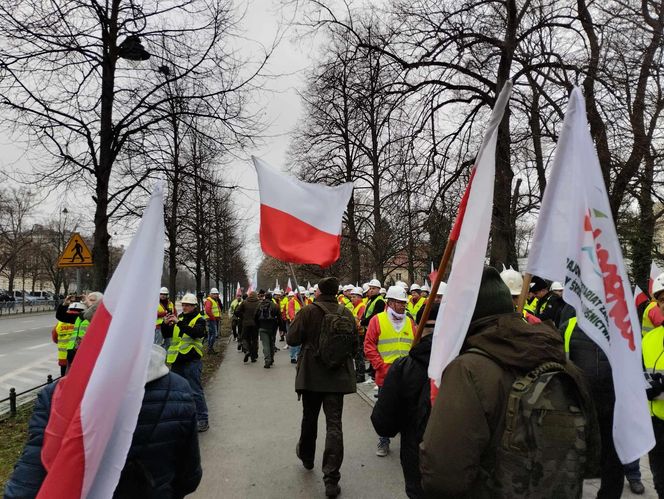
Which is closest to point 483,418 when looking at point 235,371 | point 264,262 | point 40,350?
point 235,371

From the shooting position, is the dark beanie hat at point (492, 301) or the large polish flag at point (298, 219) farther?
the large polish flag at point (298, 219)

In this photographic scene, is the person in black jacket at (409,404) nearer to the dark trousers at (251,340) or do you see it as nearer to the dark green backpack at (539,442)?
the dark green backpack at (539,442)

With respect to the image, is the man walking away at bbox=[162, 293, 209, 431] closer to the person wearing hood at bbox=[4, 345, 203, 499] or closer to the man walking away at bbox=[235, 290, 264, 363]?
the person wearing hood at bbox=[4, 345, 203, 499]

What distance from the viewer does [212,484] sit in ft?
16.6

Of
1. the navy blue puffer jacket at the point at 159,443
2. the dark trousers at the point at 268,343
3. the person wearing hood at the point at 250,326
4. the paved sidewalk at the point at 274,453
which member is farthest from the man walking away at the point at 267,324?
the navy blue puffer jacket at the point at 159,443

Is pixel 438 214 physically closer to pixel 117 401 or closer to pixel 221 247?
pixel 117 401

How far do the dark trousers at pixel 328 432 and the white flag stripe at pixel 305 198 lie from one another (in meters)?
1.59

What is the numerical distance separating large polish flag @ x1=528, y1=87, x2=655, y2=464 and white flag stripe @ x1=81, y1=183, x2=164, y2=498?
183 centimetres

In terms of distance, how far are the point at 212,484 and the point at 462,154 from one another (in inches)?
339

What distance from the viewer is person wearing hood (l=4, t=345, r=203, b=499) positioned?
7.22ft

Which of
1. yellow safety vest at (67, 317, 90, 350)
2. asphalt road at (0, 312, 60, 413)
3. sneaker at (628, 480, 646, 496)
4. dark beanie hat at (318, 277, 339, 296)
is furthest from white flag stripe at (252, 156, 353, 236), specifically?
asphalt road at (0, 312, 60, 413)

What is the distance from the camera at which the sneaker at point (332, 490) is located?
470cm

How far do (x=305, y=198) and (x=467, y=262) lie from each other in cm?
270

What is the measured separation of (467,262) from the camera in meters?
2.51
